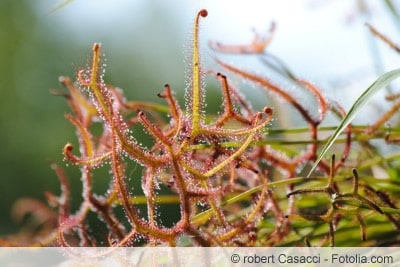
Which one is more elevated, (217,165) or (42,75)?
(42,75)

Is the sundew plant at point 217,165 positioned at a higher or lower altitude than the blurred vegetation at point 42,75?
lower

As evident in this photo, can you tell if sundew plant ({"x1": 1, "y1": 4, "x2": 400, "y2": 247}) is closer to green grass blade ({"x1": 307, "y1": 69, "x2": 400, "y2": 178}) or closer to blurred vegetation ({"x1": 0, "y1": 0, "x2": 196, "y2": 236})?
green grass blade ({"x1": 307, "y1": 69, "x2": 400, "y2": 178})

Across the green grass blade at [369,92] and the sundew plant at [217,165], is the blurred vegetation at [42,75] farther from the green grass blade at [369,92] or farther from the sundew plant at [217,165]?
the green grass blade at [369,92]

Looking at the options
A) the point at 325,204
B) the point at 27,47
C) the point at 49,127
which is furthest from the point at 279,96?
the point at 27,47

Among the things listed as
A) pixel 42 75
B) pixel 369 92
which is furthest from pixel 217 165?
pixel 42 75

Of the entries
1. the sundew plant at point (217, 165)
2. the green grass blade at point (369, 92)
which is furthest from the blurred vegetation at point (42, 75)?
the green grass blade at point (369, 92)

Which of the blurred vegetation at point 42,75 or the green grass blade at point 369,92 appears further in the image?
the blurred vegetation at point 42,75

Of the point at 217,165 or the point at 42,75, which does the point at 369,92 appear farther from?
the point at 42,75

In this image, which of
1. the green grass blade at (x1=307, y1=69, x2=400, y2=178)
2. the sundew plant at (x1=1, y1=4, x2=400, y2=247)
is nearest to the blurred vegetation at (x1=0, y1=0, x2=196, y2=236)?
the sundew plant at (x1=1, y1=4, x2=400, y2=247)

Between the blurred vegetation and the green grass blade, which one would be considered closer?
the green grass blade

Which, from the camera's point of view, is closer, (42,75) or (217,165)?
(217,165)

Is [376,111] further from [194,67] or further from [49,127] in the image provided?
[49,127]
